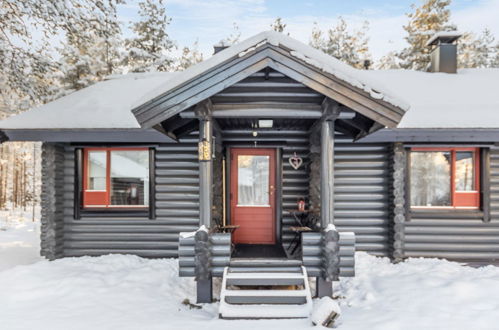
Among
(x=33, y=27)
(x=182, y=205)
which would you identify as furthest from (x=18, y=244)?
(x=33, y=27)

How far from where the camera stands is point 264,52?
439cm

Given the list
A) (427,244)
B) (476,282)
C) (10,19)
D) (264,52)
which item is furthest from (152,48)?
(476,282)

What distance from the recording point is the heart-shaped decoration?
7.38 metres

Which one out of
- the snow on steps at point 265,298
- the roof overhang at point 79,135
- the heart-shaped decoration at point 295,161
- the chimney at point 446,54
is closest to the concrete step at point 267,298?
the snow on steps at point 265,298

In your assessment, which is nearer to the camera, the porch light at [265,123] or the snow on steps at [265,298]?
the snow on steps at [265,298]

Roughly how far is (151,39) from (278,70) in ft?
49.1

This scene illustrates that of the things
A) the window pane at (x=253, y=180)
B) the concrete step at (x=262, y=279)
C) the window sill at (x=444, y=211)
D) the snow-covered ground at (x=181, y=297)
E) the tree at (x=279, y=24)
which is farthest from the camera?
the tree at (x=279, y=24)

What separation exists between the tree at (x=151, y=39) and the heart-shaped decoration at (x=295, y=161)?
471 inches

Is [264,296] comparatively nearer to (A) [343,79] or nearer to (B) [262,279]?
(B) [262,279]

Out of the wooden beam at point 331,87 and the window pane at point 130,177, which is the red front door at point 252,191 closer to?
the window pane at point 130,177

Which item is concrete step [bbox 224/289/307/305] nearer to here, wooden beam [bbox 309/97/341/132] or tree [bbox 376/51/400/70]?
wooden beam [bbox 309/97/341/132]

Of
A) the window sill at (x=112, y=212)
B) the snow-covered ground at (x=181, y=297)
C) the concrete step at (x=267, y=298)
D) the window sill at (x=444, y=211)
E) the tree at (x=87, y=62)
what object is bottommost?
the snow-covered ground at (x=181, y=297)

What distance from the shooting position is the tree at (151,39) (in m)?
16.5

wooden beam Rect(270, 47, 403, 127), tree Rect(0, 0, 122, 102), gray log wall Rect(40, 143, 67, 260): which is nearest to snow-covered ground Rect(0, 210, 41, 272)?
gray log wall Rect(40, 143, 67, 260)
